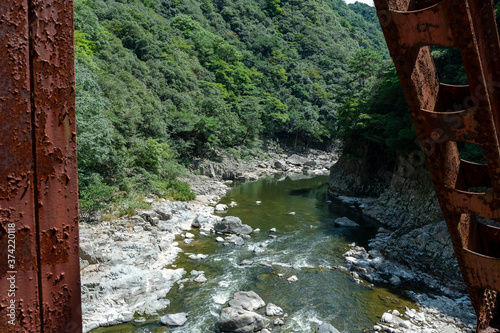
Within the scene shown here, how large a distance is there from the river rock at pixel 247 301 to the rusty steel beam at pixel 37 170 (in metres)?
6.09

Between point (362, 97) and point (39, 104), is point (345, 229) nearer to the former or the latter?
point (362, 97)

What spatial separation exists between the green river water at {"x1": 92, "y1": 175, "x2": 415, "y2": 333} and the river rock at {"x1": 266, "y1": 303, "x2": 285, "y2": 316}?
0.20 metres

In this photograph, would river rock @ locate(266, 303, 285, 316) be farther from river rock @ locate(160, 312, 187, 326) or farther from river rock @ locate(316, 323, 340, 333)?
river rock @ locate(160, 312, 187, 326)

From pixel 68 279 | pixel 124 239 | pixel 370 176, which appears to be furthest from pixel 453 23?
pixel 370 176

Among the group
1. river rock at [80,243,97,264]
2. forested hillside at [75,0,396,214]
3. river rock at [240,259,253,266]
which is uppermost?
forested hillside at [75,0,396,214]

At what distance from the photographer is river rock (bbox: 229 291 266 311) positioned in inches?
250

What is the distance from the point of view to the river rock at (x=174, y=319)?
225 inches

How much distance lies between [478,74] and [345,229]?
1154 centimetres

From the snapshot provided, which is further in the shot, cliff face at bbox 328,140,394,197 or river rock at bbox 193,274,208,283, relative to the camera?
cliff face at bbox 328,140,394,197

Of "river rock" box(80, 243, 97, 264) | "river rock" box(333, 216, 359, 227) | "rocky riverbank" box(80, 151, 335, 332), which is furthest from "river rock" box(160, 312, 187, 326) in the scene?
"river rock" box(333, 216, 359, 227)

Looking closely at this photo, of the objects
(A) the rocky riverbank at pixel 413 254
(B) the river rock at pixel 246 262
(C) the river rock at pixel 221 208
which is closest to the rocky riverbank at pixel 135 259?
(C) the river rock at pixel 221 208

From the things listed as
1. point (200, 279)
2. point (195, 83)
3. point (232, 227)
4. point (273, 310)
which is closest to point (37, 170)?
point (273, 310)

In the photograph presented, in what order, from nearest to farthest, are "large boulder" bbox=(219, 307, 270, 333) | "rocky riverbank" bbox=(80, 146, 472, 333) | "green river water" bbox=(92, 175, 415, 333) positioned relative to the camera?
"large boulder" bbox=(219, 307, 270, 333), "rocky riverbank" bbox=(80, 146, 472, 333), "green river water" bbox=(92, 175, 415, 333)

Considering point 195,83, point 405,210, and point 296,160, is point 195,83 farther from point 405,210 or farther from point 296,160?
point 405,210
